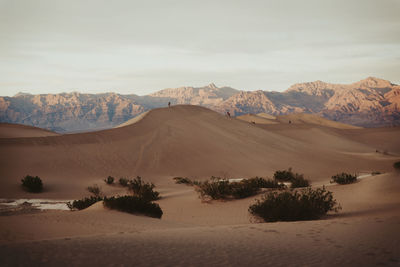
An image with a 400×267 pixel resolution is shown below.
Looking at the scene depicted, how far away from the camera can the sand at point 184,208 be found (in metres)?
4.16

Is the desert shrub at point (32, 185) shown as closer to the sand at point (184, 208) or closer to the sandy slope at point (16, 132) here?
the sand at point (184, 208)

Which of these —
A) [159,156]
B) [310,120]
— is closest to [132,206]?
[159,156]

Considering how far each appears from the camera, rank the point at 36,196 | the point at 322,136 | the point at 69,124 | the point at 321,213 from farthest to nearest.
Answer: the point at 69,124, the point at 322,136, the point at 36,196, the point at 321,213

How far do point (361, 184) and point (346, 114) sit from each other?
193 meters

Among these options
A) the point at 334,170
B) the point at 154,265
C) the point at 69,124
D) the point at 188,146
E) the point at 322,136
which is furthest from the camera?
the point at 69,124

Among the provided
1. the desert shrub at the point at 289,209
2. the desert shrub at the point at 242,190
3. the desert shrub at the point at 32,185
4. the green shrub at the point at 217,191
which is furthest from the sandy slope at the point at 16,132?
the desert shrub at the point at 289,209

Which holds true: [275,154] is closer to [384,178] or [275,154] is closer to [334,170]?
[334,170]

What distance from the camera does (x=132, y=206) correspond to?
8.96m

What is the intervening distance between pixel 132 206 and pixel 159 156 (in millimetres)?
18160

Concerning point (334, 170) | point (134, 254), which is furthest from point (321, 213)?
point (334, 170)

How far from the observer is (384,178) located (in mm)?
13117

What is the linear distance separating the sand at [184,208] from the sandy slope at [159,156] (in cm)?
8

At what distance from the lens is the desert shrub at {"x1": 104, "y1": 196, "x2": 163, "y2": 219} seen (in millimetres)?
8914

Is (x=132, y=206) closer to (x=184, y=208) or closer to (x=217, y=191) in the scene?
(x=184, y=208)
